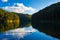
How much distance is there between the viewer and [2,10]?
113 meters

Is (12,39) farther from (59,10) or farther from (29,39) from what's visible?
(59,10)

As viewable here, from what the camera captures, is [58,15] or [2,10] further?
[2,10]

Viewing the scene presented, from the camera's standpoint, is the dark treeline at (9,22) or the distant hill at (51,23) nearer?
the distant hill at (51,23)

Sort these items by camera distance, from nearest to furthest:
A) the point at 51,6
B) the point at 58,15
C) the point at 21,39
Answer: the point at 21,39
the point at 58,15
the point at 51,6

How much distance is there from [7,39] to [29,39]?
210cm

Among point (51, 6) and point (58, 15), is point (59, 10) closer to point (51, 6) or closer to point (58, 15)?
point (58, 15)

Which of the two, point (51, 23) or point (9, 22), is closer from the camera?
point (51, 23)

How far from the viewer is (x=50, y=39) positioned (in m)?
19.5

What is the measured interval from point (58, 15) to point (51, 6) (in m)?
Result: 26.3

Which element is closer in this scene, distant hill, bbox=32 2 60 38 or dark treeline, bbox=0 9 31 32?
distant hill, bbox=32 2 60 38

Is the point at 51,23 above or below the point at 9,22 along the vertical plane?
above

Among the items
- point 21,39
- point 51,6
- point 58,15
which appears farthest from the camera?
point 51,6

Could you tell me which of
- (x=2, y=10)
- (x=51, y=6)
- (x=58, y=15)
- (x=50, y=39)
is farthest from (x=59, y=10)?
(x=50, y=39)

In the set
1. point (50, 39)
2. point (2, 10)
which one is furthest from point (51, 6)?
point (50, 39)
